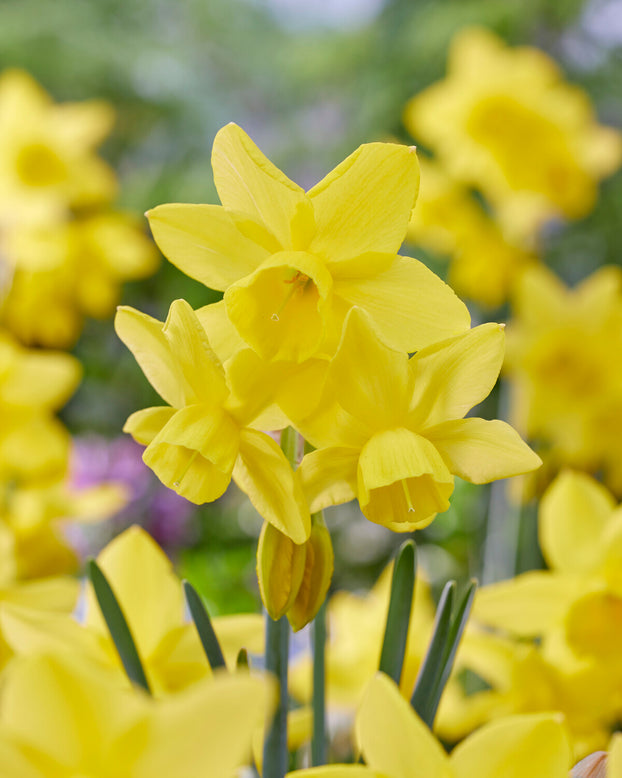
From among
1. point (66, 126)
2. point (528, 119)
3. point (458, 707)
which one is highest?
point (528, 119)

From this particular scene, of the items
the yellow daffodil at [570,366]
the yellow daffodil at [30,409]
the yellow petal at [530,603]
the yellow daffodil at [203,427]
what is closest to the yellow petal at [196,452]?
the yellow daffodil at [203,427]

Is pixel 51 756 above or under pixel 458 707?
above

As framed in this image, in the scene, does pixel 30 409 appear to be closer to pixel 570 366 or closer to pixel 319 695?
pixel 319 695

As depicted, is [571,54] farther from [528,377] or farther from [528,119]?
[528,377]

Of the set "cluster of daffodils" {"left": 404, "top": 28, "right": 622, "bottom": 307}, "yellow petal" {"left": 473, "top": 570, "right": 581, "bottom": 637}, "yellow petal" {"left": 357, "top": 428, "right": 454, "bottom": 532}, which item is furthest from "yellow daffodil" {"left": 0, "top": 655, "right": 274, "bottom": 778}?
"cluster of daffodils" {"left": 404, "top": 28, "right": 622, "bottom": 307}

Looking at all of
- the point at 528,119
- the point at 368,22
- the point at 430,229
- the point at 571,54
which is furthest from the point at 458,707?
the point at 368,22

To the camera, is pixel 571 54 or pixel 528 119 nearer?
pixel 528 119

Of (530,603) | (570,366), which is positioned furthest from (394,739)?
(570,366)
